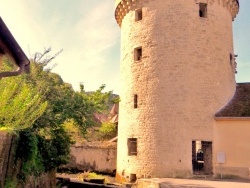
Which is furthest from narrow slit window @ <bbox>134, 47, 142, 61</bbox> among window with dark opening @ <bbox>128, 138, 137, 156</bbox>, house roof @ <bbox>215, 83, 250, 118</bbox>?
house roof @ <bbox>215, 83, 250, 118</bbox>

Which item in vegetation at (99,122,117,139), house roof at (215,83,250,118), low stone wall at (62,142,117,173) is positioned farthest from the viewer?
vegetation at (99,122,117,139)

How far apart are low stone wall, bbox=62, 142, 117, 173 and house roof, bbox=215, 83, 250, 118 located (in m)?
9.02

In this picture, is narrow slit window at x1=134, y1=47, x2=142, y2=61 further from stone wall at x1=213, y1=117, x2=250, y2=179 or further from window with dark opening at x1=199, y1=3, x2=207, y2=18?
stone wall at x1=213, y1=117, x2=250, y2=179

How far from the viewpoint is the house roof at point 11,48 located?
4.26 m

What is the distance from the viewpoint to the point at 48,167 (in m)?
11.1

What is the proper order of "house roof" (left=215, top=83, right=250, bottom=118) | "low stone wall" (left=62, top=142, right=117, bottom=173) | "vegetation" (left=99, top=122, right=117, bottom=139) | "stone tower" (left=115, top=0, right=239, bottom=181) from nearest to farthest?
"house roof" (left=215, top=83, right=250, bottom=118)
"stone tower" (left=115, top=0, right=239, bottom=181)
"low stone wall" (left=62, top=142, right=117, bottom=173)
"vegetation" (left=99, top=122, right=117, bottom=139)

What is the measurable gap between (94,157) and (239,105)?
1126 cm

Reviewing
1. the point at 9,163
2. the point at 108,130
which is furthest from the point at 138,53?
the point at 108,130

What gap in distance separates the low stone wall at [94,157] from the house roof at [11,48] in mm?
16471

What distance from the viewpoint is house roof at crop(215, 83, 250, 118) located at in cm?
1475

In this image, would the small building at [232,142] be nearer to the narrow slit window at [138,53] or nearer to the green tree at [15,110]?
the narrow slit window at [138,53]

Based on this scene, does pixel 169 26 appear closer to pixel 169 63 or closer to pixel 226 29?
pixel 169 63

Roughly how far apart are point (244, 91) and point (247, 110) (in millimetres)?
2458

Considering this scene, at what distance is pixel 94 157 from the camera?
69.6ft
